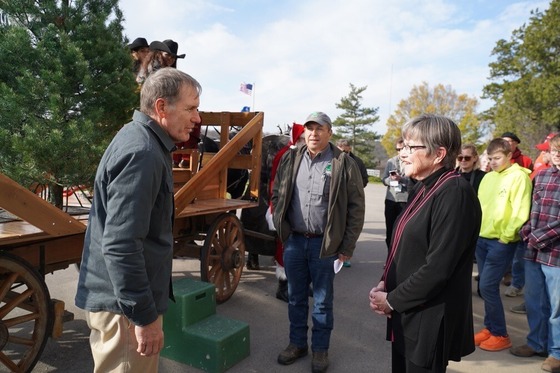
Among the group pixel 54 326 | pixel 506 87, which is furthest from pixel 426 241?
pixel 506 87

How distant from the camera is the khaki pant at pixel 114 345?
175 centimetres

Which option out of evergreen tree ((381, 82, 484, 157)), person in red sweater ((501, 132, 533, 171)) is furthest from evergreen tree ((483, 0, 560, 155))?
person in red sweater ((501, 132, 533, 171))

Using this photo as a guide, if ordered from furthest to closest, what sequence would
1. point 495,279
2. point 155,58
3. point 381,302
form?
point 155,58 < point 495,279 < point 381,302

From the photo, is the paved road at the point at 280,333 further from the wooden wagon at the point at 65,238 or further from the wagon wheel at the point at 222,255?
the wooden wagon at the point at 65,238

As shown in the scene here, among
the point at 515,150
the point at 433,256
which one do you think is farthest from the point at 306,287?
the point at 515,150

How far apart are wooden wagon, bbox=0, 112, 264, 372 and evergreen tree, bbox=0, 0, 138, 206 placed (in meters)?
0.43

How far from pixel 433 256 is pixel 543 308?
2491 mm

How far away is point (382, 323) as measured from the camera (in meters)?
4.32

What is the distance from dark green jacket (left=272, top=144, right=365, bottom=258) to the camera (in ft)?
10.4

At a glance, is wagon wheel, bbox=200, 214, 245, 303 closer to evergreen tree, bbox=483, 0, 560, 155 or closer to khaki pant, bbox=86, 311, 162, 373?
khaki pant, bbox=86, 311, 162, 373

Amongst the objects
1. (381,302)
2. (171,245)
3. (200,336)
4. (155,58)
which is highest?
(155,58)

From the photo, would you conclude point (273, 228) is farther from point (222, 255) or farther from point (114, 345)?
point (114, 345)

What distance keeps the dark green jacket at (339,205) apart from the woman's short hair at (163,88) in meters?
1.71

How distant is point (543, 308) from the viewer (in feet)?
11.6
